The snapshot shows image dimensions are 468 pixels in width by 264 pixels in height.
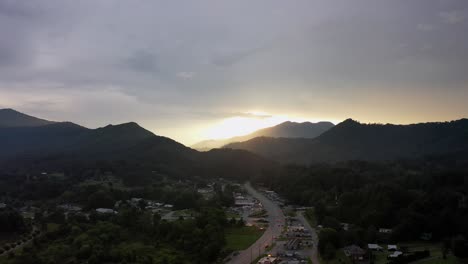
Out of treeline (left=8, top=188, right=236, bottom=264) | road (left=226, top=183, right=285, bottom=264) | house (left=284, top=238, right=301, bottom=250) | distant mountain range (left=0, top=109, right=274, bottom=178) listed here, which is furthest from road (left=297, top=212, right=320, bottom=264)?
distant mountain range (left=0, top=109, right=274, bottom=178)

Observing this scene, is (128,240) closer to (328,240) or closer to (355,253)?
(328,240)

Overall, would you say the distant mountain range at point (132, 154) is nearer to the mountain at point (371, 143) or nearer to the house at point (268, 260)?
the mountain at point (371, 143)

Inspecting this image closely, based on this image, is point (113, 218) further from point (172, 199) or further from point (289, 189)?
point (289, 189)

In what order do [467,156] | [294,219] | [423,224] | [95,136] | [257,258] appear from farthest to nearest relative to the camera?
[95,136] → [467,156] → [294,219] → [423,224] → [257,258]

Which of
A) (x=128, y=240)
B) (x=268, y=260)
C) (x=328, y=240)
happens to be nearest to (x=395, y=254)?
(x=328, y=240)

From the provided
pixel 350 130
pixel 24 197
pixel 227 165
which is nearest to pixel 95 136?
pixel 227 165

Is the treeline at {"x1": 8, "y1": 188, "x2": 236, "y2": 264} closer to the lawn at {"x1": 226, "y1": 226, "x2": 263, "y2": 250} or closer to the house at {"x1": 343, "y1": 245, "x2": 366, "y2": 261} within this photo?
the lawn at {"x1": 226, "y1": 226, "x2": 263, "y2": 250}
